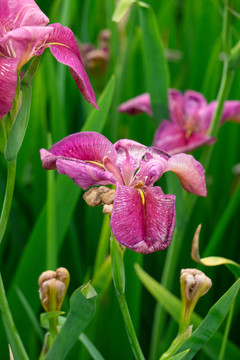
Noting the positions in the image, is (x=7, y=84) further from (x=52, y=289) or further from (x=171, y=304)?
(x=171, y=304)

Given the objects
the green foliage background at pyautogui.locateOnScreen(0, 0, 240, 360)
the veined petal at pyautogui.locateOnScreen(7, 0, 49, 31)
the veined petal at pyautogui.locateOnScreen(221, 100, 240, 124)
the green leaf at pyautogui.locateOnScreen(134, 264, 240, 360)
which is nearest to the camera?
the veined petal at pyautogui.locateOnScreen(7, 0, 49, 31)

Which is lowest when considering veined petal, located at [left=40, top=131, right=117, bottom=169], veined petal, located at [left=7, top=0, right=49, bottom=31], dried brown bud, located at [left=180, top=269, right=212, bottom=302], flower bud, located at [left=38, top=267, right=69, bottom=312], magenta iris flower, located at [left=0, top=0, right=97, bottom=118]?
flower bud, located at [left=38, top=267, right=69, bottom=312]

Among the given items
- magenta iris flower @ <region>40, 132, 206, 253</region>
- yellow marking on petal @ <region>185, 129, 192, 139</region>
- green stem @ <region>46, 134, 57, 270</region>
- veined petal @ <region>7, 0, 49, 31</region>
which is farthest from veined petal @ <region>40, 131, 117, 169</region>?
yellow marking on petal @ <region>185, 129, 192, 139</region>

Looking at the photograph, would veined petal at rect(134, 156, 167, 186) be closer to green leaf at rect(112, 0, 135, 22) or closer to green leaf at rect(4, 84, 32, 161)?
Answer: green leaf at rect(4, 84, 32, 161)

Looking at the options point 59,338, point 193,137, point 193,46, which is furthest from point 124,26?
point 59,338

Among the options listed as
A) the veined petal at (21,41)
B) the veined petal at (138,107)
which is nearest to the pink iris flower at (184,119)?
the veined petal at (138,107)

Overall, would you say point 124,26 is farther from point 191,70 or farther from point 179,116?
point 179,116
